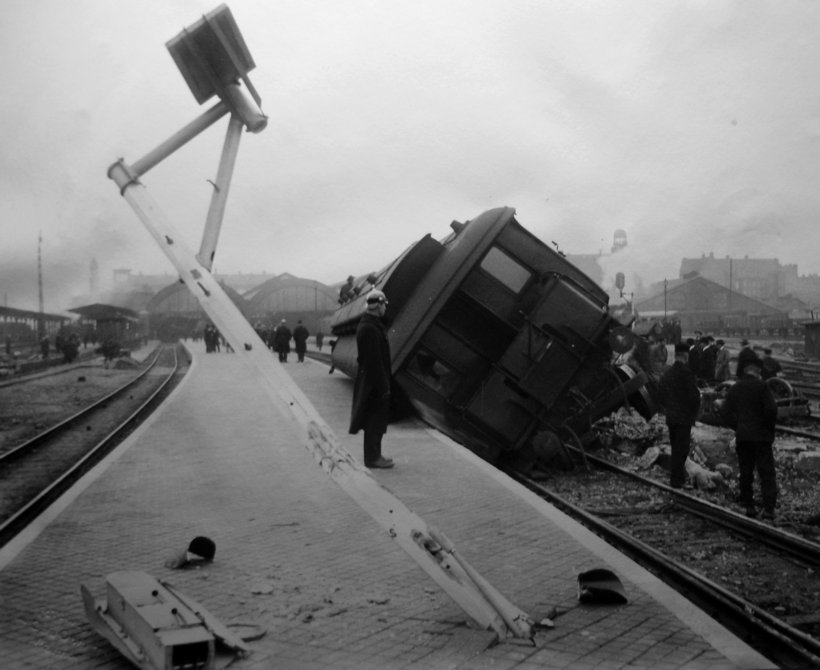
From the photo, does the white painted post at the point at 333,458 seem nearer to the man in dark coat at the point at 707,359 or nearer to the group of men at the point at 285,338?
the man in dark coat at the point at 707,359

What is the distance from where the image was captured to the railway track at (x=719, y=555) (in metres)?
4.70

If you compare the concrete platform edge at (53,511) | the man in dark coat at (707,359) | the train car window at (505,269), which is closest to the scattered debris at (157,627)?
the concrete platform edge at (53,511)

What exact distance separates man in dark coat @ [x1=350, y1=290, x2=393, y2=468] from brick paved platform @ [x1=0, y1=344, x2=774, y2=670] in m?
0.60

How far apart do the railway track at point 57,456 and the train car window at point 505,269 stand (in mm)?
5247

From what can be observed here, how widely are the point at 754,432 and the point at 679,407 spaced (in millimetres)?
1282

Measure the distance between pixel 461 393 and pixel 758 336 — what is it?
38.9 metres

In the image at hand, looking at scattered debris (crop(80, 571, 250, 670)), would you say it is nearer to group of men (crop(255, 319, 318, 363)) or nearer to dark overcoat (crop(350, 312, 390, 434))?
dark overcoat (crop(350, 312, 390, 434))

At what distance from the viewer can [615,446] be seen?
488 inches

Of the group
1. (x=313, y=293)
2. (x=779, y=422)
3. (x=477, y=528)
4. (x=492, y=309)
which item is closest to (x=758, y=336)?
(x=313, y=293)

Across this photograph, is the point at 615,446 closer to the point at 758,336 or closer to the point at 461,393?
the point at 461,393

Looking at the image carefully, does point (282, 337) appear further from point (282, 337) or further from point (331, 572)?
point (331, 572)

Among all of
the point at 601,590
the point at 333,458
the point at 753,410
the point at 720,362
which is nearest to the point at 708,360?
the point at 720,362

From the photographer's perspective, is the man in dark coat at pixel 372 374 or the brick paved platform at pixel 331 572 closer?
the brick paved platform at pixel 331 572

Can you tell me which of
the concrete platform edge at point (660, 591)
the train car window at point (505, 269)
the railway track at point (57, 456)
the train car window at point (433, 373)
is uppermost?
the train car window at point (505, 269)
